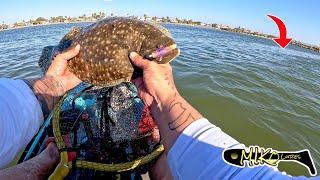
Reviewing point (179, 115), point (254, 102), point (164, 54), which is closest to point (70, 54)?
point (164, 54)

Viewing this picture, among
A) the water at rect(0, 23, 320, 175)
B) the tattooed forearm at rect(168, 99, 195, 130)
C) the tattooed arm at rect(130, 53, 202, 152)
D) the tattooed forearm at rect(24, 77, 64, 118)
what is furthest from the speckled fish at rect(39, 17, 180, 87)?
the water at rect(0, 23, 320, 175)

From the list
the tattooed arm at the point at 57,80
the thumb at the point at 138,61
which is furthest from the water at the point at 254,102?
the tattooed arm at the point at 57,80

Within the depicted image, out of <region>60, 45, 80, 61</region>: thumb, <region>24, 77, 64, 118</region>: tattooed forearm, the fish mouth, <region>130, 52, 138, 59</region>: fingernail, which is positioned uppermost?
the fish mouth

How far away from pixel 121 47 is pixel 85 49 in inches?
17.5

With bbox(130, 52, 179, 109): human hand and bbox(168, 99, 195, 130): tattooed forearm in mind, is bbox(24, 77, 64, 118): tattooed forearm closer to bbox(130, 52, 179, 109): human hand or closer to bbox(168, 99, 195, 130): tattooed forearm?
bbox(130, 52, 179, 109): human hand

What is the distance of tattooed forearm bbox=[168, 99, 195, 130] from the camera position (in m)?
2.23

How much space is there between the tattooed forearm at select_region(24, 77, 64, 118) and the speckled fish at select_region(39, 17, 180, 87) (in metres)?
0.28

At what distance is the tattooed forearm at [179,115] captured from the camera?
2.23 meters

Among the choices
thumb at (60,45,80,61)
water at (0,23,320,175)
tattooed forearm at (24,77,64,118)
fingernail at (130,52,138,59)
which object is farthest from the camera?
water at (0,23,320,175)

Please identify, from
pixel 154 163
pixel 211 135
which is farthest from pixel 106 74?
pixel 211 135

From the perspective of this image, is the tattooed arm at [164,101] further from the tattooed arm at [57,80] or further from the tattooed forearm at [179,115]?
the tattooed arm at [57,80]

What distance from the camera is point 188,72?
1173cm

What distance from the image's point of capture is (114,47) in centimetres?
354

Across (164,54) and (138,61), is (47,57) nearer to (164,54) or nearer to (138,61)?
(138,61)
